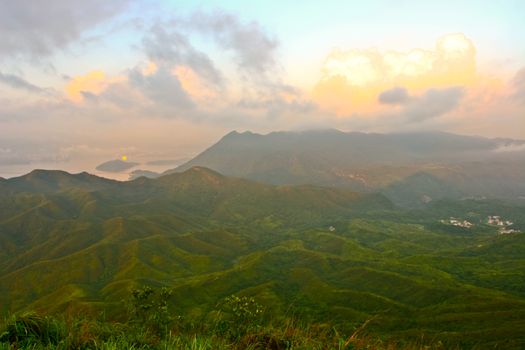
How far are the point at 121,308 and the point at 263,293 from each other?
216ft

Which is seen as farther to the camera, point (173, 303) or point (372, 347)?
point (173, 303)

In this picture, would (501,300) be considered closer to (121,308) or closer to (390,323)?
(390,323)

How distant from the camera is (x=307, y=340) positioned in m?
11.6

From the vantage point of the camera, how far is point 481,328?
452 ft

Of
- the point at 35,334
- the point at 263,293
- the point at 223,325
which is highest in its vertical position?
the point at 35,334

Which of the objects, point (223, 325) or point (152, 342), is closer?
point (152, 342)

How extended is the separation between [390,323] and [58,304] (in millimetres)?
150379

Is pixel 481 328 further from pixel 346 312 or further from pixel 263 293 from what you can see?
pixel 263 293

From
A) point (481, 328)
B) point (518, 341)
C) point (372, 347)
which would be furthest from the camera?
point (481, 328)

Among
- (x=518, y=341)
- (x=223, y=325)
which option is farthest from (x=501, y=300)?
(x=223, y=325)

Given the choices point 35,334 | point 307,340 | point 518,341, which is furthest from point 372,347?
point 518,341

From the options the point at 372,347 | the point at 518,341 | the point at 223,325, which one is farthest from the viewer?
the point at 518,341

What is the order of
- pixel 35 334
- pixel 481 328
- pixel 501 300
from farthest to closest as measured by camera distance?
pixel 501 300 → pixel 481 328 → pixel 35 334

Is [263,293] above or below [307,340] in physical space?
below
